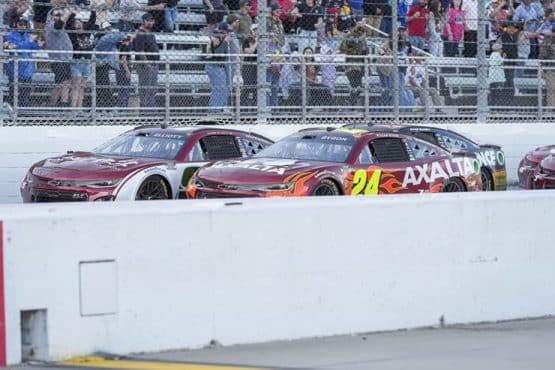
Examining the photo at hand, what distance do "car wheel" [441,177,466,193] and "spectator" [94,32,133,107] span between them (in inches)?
221

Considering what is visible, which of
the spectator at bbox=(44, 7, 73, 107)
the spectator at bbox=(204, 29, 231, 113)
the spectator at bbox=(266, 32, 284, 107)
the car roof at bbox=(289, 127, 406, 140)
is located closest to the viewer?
the car roof at bbox=(289, 127, 406, 140)

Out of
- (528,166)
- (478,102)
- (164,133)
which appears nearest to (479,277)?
(164,133)

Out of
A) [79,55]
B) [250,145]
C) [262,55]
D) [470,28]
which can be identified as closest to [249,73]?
[262,55]

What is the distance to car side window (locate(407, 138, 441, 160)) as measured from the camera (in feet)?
62.1

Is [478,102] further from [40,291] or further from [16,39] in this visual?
[40,291]

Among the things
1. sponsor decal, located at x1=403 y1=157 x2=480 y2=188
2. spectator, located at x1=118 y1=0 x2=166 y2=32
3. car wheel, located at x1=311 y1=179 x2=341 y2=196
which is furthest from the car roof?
spectator, located at x1=118 y1=0 x2=166 y2=32

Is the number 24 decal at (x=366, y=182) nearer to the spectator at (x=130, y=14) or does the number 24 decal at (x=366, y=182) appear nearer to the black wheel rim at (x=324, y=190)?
the black wheel rim at (x=324, y=190)

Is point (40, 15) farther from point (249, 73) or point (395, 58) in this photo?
point (395, 58)

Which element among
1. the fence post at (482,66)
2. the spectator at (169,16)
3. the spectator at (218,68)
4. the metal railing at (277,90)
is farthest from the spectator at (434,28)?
the spectator at (169,16)

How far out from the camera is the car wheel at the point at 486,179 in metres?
20.8

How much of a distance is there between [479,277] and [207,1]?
40.7 ft

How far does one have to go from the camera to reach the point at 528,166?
21281 millimetres

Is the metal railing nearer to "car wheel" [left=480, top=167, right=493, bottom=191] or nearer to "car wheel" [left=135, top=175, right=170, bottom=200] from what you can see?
"car wheel" [left=480, top=167, right=493, bottom=191]

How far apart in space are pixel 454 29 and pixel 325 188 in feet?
26.2
